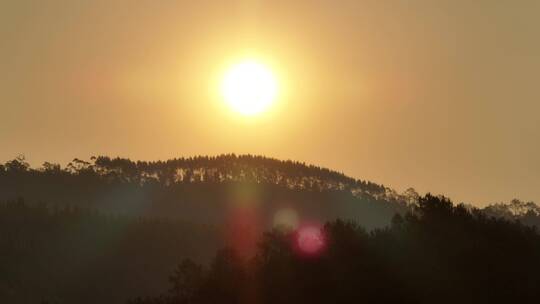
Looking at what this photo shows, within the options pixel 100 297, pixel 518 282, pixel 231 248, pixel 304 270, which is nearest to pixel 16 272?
pixel 100 297

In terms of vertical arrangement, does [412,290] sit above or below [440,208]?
below

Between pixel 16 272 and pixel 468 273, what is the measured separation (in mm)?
128969

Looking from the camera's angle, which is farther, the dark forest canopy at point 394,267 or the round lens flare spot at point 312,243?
the round lens flare spot at point 312,243

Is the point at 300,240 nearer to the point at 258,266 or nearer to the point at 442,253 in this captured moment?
the point at 258,266

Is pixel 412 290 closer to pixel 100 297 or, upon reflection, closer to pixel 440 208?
pixel 440 208

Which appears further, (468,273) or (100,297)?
(100,297)

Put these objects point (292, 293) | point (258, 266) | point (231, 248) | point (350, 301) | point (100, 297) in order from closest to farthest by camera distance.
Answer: point (350, 301) → point (292, 293) → point (258, 266) → point (231, 248) → point (100, 297)

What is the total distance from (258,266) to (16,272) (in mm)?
112601

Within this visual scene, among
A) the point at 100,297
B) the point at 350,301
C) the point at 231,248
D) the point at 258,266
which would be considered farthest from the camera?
the point at 100,297

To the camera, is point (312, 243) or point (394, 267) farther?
point (312, 243)

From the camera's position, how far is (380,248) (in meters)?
92.8

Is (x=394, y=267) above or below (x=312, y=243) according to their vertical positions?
below

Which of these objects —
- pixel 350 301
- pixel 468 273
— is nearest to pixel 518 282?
pixel 468 273

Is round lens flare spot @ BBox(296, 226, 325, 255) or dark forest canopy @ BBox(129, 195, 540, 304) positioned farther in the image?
round lens flare spot @ BBox(296, 226, 325, 255)
